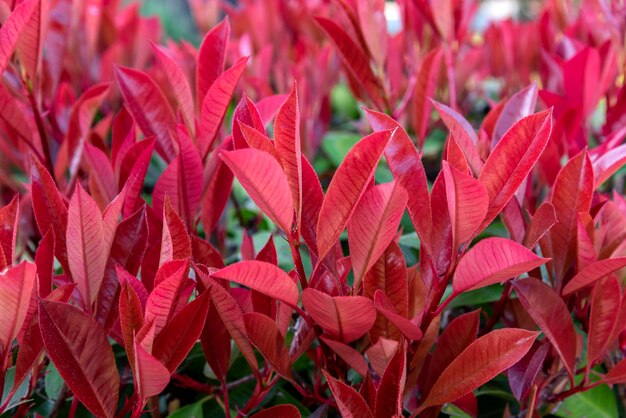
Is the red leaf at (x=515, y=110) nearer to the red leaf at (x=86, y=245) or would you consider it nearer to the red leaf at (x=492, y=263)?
the red leaf at (x=492, y=263)

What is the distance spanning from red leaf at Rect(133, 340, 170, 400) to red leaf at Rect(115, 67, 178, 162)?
396mm

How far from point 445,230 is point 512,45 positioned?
1.27 m

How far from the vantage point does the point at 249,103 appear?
716 millimetres

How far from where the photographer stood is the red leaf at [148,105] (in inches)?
38.2

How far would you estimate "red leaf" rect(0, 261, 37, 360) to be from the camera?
0.65 meters

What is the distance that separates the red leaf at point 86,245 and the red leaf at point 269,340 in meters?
0.19

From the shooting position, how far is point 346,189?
2.20 ft

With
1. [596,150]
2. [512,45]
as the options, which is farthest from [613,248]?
[512,45]

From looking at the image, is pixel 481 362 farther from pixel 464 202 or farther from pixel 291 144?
pixel 291 144

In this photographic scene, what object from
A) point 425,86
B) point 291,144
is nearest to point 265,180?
point 291,144

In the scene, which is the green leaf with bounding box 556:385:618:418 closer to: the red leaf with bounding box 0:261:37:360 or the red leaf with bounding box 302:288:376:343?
the red leaf with bounding box 302:288:376:343

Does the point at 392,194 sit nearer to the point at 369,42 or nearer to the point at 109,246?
the point at 109,246

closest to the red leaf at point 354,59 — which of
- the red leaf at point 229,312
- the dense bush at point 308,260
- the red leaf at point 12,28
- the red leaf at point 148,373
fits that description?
the dense bush at point 308,260

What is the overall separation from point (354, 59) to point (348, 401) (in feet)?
2.13
